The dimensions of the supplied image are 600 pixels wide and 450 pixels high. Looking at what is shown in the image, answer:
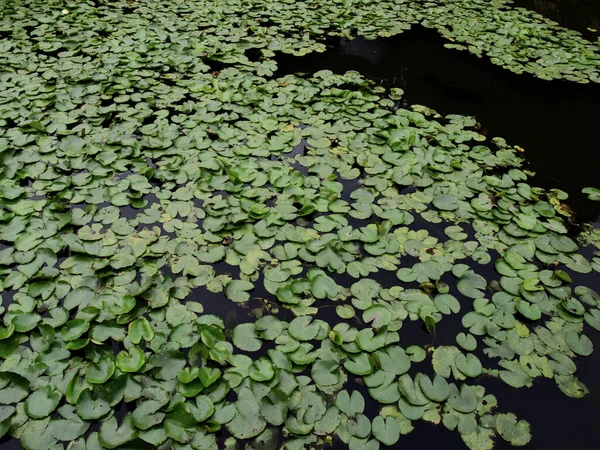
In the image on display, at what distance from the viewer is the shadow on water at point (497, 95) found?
12.4 feet

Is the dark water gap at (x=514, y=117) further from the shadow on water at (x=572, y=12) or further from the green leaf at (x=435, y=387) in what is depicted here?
the shadow on water at (x=572, y=12)

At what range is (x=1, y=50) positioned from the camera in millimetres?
4805

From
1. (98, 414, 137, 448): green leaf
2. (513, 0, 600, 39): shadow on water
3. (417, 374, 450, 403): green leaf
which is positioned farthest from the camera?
(513, 0, 600, 39): shadow on water

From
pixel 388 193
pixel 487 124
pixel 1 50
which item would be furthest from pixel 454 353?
pixel 1 50

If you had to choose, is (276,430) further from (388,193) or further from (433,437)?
(388,193)

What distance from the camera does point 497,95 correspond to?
4.70 metres

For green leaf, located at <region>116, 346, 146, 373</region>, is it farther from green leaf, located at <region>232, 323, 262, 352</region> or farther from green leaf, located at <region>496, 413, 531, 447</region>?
green leaf, located at <region>496, 413, 531, 447</region>

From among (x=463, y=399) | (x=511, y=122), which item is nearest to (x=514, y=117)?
(x=511, y=122)

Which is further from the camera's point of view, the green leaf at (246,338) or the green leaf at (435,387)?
the green leaf at (246,338)

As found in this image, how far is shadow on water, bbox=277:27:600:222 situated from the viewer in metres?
3.78

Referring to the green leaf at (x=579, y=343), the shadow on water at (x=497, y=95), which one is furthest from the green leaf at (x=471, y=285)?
the shadow on water at (x=497, y=95)

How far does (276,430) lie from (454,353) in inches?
40.8

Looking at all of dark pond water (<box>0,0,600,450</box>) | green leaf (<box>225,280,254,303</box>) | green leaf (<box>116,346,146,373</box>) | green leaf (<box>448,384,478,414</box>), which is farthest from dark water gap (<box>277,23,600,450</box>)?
green leaf (<box>116,346,146,373</box>)

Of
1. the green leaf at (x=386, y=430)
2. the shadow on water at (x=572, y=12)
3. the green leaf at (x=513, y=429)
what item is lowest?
the green leaf at (x=513, y=429)
